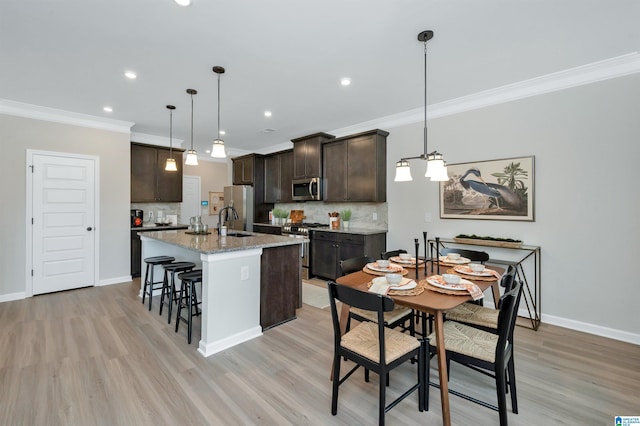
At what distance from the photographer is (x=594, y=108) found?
3020 millimetres

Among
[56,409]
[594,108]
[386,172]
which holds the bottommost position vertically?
[56,409]

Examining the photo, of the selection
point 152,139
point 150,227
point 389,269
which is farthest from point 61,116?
point 389,269

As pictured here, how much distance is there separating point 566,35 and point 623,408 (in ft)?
9.23

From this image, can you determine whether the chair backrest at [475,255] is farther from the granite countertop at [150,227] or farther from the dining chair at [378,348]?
the granite countertop at [150,227]

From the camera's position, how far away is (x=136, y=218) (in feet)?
18.1

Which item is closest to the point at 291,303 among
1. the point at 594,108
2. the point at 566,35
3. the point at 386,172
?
the point at 386,172

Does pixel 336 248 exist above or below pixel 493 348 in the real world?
above

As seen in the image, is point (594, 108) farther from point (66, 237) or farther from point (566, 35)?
point (66, 237)

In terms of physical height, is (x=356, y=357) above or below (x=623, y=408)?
above

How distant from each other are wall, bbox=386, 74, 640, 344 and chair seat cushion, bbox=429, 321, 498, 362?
80.3 inches

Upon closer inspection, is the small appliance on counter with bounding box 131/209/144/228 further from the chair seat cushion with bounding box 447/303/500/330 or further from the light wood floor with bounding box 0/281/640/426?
the chair seat cushion with bounding box 447/303/500/330

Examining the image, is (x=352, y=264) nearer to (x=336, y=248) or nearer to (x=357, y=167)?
(x=336, y=248)

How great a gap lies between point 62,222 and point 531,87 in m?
6.68

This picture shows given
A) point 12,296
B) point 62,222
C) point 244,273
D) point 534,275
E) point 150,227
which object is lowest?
point 12,296
